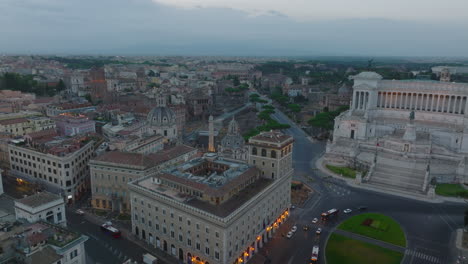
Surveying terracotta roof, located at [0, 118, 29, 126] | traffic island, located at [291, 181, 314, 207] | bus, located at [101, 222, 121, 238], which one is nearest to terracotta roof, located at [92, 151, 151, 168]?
bus, located at [101, 222, 121, 238]

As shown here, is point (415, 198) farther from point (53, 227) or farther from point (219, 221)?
point (53, 227)

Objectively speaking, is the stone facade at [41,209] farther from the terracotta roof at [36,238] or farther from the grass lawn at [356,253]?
the grass lawn at [356,253]

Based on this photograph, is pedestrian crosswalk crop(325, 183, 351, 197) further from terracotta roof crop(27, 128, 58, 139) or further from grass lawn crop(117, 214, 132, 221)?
terracotta roof crop(27, 128, 58, 139)

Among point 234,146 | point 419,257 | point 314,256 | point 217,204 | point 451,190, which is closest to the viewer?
point 217,204

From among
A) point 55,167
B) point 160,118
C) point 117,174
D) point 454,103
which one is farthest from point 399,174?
point 55,167

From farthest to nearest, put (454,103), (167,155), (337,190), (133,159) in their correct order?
(454,103)
(337,190)
(167,155)
(133,159)

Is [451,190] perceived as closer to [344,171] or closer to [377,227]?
[344,171]
